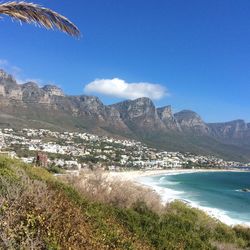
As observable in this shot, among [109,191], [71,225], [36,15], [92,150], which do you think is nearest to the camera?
[36,15]

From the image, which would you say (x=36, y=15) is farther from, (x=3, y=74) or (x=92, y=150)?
(x=3, y=74)

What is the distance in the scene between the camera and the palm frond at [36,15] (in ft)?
22.9

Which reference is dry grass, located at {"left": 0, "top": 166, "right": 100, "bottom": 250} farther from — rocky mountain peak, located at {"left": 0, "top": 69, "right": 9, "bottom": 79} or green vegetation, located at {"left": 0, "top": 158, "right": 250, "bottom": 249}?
rocky mountain peak, located at {"left": 0, "top": 69, "right": 9, "bottom": 79}

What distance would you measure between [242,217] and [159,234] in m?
37.0

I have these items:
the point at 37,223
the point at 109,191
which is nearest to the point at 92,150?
the point at 109,191

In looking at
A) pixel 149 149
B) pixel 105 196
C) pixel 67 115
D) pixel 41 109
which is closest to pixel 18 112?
pixel 41 109

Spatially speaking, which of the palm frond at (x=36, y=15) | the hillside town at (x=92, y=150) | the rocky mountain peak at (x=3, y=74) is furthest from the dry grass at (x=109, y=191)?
the rocky mountain peak at (x=3, y=74)

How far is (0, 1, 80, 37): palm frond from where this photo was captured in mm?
6984

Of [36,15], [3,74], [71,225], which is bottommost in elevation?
[71,225]

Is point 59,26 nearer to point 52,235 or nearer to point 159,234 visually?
point 52,235

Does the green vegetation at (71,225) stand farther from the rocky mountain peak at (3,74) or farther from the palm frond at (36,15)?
the rocky mountain peak at (3,74)

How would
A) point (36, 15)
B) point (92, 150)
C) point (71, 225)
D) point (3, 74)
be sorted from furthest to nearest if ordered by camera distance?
point (3, 74) → point (92, 150) → point (71, 225) → point (36, 15)

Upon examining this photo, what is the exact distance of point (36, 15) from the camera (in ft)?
23.4

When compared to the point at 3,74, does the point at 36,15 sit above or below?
below
